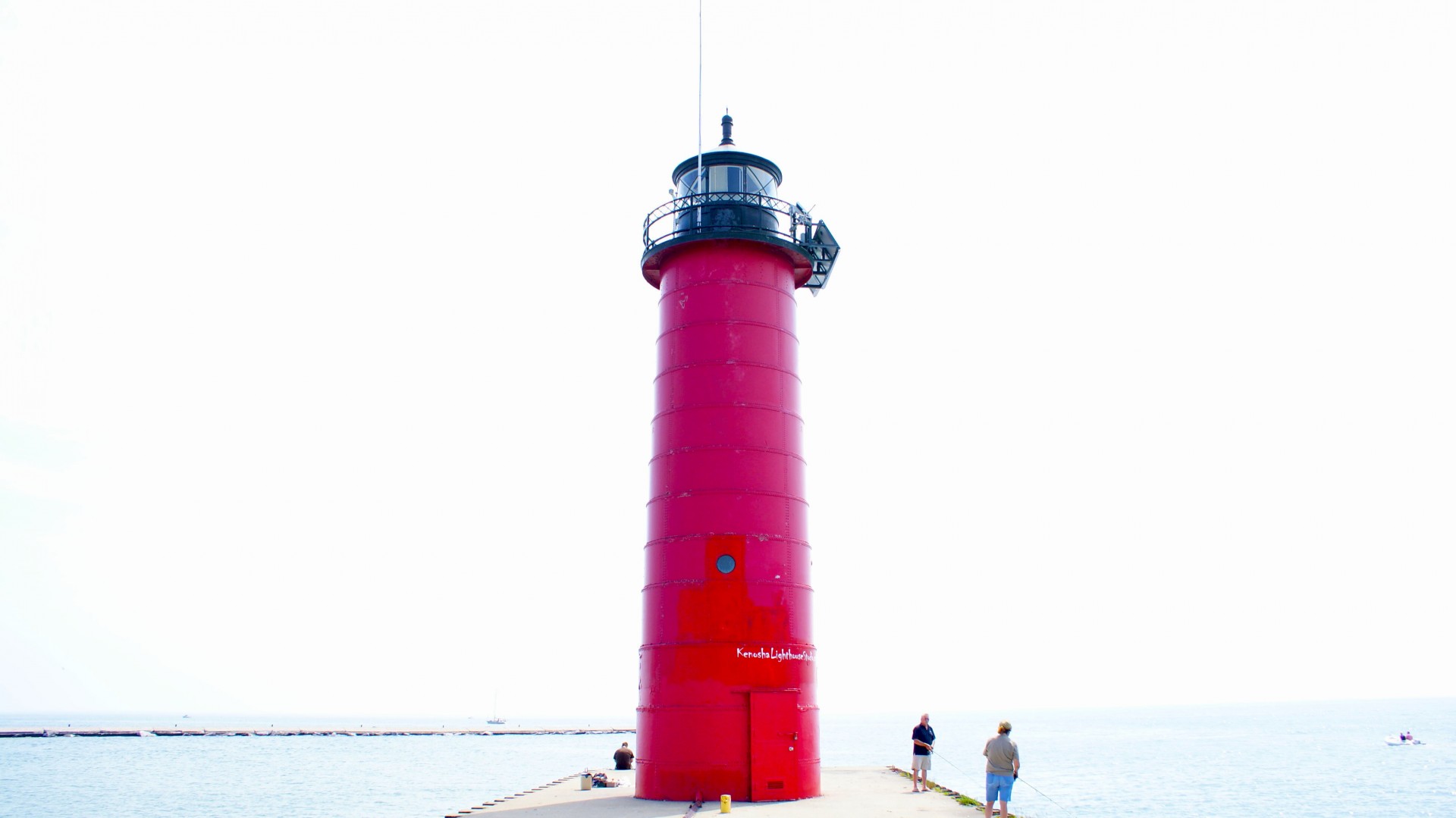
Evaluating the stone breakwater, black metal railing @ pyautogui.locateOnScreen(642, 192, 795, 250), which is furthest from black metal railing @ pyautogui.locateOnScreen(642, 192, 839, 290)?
the stone breakwater

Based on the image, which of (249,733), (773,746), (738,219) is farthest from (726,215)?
(249,733)

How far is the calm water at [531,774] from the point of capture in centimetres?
4444

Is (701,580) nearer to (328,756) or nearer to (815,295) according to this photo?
(815,295)

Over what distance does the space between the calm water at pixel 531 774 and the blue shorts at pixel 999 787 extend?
3094 cm

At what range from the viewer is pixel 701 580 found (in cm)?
1658

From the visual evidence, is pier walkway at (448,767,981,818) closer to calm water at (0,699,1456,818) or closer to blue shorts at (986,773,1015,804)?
blue shorts at (986,773,1015,804)

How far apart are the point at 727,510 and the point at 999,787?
20.3 ft

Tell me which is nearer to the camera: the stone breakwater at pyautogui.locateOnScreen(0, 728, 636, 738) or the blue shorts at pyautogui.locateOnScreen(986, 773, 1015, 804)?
the blue shorts at pyautogui.locateOnScreen(986, 773, 1015, 804)

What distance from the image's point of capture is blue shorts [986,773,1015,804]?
1297cm

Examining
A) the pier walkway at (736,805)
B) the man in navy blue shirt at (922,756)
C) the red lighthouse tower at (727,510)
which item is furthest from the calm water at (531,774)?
the red lighthouse tower at (727,510)

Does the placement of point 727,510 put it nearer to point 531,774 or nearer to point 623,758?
point 623,758

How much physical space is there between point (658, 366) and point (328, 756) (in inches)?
3003

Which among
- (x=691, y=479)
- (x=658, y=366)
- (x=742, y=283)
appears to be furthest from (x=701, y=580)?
(x=742, y=283)

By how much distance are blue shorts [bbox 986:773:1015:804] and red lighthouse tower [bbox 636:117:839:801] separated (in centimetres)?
401
